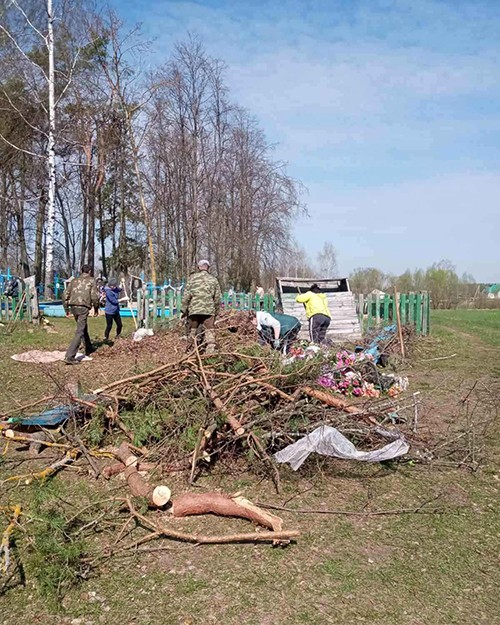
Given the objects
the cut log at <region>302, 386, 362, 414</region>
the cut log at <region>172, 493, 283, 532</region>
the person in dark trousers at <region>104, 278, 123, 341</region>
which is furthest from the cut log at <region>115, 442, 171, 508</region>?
the person in dark trousers at <region>104, 278, 123, 341</region>

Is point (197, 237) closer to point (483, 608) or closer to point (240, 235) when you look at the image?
point (240, 235)

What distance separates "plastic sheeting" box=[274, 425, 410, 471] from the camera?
4.38m

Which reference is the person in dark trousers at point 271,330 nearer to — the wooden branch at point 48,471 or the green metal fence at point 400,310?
the wooden branch at point 48,471

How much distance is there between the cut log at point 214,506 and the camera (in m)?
3.66

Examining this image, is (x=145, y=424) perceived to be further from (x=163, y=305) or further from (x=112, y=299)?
(x=163, y=305)

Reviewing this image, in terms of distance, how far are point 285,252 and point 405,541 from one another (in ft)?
83.5

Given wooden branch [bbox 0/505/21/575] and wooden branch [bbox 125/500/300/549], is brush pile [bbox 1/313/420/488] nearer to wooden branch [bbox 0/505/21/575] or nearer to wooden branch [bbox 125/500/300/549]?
wooden branch [bbox 125/500/300/549]

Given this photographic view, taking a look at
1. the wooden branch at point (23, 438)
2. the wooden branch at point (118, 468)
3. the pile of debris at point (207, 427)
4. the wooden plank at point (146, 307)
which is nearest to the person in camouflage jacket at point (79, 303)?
the pile of debris at point (207, 427)

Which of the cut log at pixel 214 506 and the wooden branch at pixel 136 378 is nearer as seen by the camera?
the cut log at pixel 214 506

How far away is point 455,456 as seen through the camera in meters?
4.96

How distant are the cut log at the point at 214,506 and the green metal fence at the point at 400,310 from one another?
997 centimetres

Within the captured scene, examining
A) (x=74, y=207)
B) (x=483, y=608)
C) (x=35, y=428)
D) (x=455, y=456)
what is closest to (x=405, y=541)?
(x=483, y=608)

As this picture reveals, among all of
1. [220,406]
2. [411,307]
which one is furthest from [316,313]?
[220,406]

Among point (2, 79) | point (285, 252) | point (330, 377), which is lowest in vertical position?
point (330, 377)
